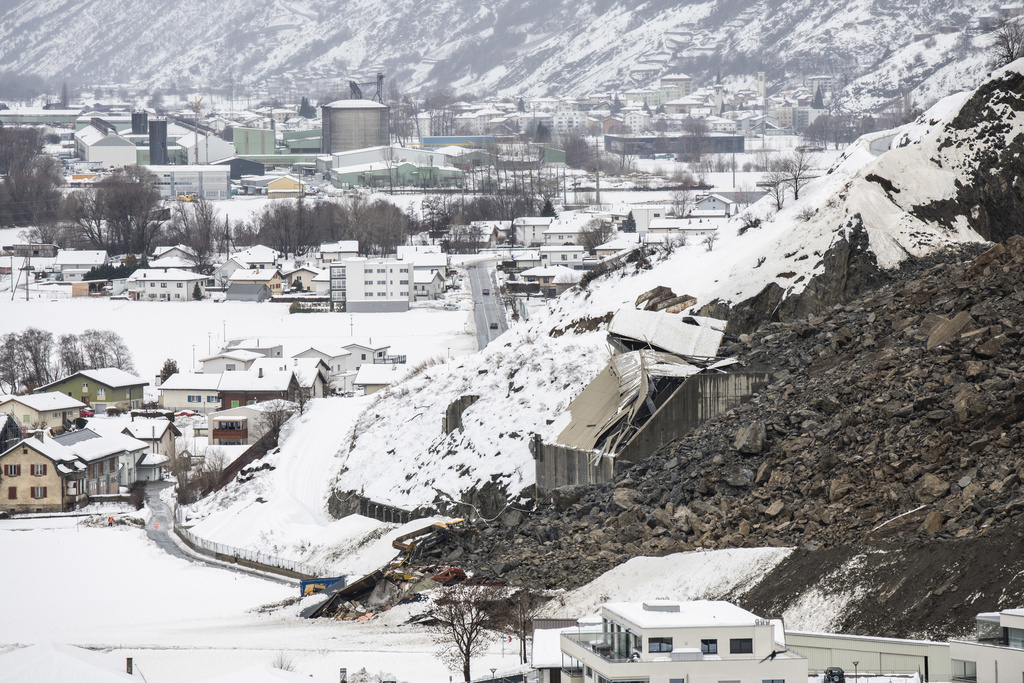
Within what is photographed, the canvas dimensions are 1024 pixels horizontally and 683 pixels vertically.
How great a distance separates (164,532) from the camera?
31203 mm

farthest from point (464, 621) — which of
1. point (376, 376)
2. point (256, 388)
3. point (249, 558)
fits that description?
point (256, 388)

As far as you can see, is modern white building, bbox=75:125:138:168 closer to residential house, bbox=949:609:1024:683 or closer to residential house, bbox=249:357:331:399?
residential house, bbox=249:357:331:399

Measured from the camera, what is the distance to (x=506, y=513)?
22188 mm

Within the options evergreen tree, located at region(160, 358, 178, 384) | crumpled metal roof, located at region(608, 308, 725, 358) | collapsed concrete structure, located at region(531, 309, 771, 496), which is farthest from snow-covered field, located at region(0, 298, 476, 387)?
collapsed concrete structure, located at region(531, 309, 771, 496)

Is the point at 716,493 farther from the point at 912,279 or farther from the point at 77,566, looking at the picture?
the point at 77,566

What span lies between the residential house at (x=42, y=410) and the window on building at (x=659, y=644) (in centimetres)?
3596

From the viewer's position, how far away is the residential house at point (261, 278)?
71250mm

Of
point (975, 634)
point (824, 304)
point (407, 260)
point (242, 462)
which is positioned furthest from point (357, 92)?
point (975, 634)

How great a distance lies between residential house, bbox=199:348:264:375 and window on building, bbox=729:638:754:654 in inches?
1628

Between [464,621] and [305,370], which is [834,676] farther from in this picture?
[305,370]

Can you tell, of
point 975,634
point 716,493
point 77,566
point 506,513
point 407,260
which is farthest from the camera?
point 407,260

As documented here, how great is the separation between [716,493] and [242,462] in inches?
684

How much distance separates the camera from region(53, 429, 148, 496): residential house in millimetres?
37625

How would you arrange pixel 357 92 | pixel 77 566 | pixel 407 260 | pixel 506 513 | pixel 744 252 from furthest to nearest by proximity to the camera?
1. pixel 357 92
2. pixel 407 260
3. pixel 77 566
4. pixel 744 252
5. pixel 506 513
